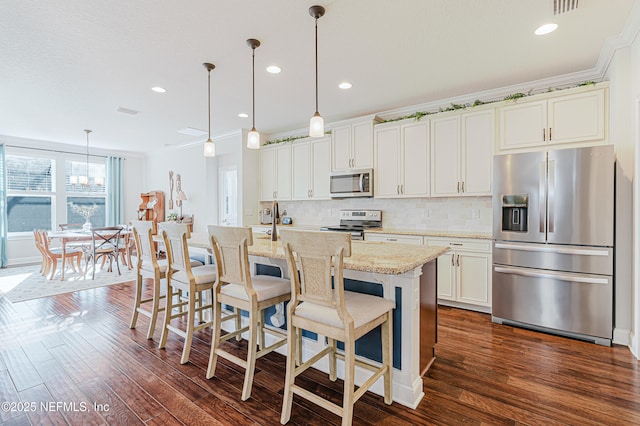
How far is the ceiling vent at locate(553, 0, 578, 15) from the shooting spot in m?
2.11

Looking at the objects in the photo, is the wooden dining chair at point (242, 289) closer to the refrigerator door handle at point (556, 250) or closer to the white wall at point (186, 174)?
the refrigerator door handle at point (556, 250)

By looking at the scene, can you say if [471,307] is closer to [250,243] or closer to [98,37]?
[250,243]

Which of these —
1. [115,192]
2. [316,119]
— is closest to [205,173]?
[115,192]

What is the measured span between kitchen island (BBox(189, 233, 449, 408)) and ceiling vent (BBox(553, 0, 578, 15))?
1.94 meters

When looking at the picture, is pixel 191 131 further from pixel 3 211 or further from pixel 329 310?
pixel 329 310

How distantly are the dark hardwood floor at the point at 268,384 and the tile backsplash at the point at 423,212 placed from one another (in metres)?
1.44

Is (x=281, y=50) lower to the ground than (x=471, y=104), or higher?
higher

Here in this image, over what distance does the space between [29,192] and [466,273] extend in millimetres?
8702

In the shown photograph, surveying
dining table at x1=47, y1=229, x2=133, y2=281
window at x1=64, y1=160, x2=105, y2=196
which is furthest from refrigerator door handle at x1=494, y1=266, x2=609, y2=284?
window at x1=64, y1=160, x2=105, y2=196

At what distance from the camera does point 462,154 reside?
148 inches

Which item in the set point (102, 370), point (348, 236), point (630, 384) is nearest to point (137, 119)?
point (102, 370)

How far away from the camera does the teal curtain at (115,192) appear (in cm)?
752

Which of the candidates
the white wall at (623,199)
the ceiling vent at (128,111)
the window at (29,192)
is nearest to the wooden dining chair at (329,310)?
the white wall at (623,199)

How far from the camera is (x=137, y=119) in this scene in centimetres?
499
